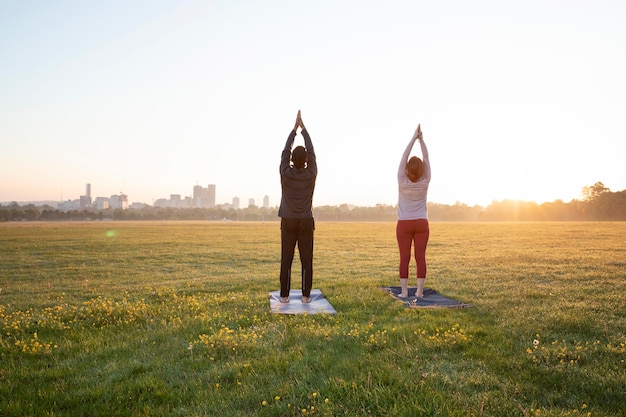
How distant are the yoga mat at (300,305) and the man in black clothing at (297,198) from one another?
1.60ft

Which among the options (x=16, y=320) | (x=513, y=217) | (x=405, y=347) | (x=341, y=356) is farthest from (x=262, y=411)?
A: (x=513, y=217)

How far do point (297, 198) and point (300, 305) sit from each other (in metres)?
2.29

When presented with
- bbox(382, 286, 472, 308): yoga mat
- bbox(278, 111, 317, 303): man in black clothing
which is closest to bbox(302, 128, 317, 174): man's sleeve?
bbox(278, 111, 317, 303): man in black clothing

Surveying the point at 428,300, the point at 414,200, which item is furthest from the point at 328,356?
the point at 414,200

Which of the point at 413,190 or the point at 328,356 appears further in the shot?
the point at 413,190

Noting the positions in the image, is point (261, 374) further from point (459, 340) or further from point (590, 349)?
point (590, 349)

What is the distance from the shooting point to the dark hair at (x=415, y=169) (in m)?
9.51

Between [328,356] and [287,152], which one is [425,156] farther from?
[328,356]

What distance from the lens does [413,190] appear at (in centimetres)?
959

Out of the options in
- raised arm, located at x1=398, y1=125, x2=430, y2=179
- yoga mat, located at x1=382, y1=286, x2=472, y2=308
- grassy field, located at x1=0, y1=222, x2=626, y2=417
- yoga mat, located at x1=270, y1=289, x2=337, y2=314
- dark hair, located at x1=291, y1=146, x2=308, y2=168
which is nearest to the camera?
grassy field, located at x1=0, y1=222, x2=626, y2=417

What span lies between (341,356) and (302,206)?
3892 mm

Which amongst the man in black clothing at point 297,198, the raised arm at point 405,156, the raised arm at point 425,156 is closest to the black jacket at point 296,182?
the man in black clothing at point 297,198

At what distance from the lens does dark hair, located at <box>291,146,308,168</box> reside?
8945mm

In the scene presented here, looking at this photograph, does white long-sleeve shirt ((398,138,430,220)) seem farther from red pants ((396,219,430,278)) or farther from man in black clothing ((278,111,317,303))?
man in black clothing ((278,111,317,303))
